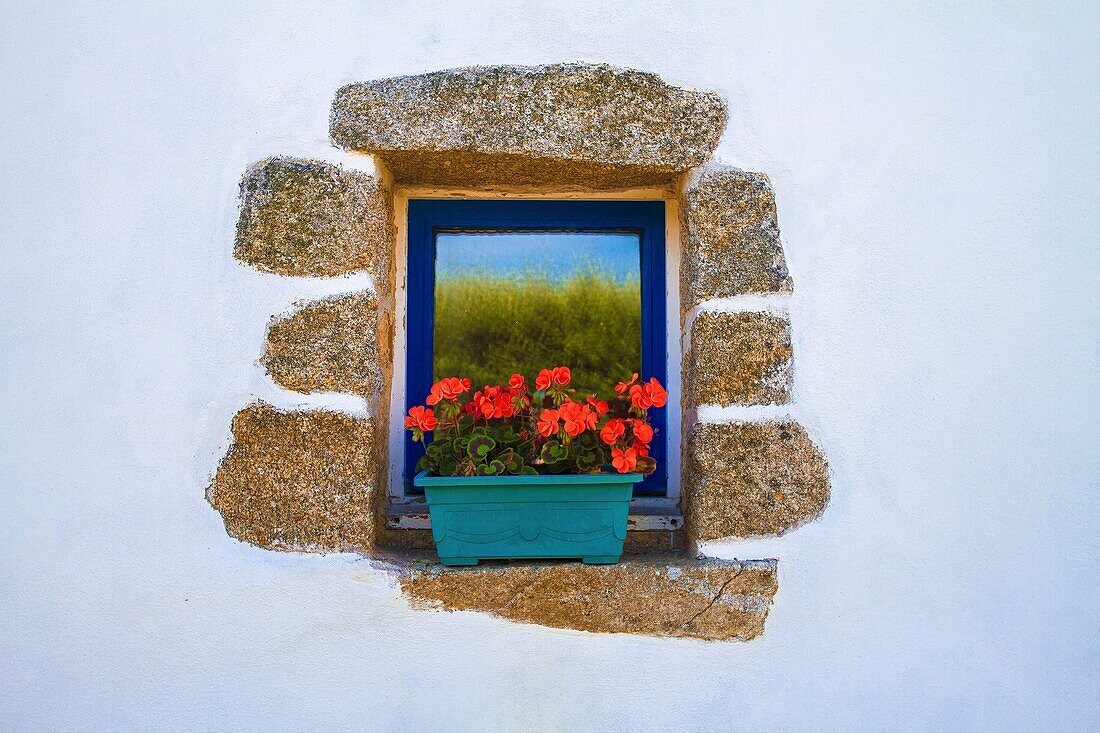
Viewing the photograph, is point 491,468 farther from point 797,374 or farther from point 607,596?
point 797,374

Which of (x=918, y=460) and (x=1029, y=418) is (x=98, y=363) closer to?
(x=918, y=460)

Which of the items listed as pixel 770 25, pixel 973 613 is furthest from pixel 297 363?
pixel 973 613

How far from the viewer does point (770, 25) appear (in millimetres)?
1944

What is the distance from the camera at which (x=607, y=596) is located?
182 cm

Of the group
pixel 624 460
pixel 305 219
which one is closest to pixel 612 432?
pixel 624 460

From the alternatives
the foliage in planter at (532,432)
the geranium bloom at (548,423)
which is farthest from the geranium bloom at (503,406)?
the geranium bloom at (548,423)

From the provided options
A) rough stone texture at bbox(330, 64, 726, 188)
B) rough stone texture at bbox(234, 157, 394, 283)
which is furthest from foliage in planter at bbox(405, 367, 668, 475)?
rough stone texture at bbox(330, 64, 726, 188)

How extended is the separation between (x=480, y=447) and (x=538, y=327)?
433 millimetres

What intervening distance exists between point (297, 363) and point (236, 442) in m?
0.19

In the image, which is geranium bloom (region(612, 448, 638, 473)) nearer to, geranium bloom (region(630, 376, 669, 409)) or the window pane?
geranium bloom (region(630, 376, 669, 409))

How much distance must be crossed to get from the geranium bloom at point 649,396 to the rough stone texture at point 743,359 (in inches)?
3.4

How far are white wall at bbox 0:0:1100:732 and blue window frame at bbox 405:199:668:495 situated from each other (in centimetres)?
30

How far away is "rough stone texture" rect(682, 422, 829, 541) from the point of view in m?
1.86

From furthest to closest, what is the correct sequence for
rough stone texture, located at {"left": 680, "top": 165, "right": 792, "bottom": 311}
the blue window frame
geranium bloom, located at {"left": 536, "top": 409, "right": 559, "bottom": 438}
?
the blue window frame
rough stone texture, located at {"left": 680, "top": 165, "right": 792, "bottom": 311}
geranium bloom, located at {"left": 536, "top": 409, "right": 559, "bottom": 438}
